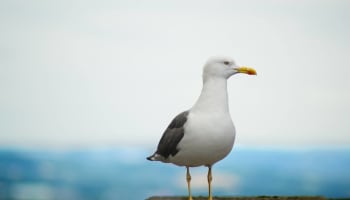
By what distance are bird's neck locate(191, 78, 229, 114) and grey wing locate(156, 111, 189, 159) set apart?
216 mm

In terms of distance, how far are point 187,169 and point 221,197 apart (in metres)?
1.50

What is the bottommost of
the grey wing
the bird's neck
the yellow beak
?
the grey wing

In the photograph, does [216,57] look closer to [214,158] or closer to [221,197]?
[214,158]

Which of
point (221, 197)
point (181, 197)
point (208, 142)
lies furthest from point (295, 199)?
point (208, 142)

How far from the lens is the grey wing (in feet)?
23.9

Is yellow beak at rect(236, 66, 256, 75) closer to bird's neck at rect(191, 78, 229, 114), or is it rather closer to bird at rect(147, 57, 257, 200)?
bird at rect(147, 57, 257, 200)

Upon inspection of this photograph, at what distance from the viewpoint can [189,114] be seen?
7.33m

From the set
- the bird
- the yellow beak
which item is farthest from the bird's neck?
the yellow beak

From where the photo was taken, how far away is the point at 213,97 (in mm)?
7273

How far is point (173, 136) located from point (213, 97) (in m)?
0.65

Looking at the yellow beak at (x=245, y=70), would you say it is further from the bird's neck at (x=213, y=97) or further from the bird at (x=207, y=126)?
the bird's neck at (x=213, y=97)

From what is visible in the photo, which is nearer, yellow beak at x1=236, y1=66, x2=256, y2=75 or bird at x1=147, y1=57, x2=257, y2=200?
bird at x1=147, y1=57, x2=257, y2=200

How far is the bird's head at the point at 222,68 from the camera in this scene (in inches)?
287

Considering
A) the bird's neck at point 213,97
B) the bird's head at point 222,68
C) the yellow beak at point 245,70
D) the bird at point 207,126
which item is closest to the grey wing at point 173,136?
the bird at point 207,126
